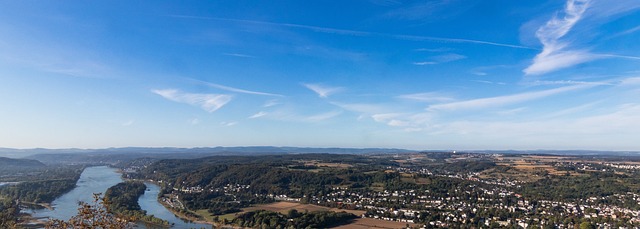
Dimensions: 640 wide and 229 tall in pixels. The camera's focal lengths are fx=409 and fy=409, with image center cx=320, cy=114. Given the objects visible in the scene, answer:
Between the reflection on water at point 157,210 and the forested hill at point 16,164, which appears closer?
the reflection on water at point 157,210

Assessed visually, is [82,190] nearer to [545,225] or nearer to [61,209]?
[61,209]

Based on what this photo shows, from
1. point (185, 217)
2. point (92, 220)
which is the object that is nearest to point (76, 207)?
point (185, 217)

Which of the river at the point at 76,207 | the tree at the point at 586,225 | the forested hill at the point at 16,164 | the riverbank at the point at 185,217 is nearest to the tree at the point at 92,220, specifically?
the riverbank at the point at 185,217

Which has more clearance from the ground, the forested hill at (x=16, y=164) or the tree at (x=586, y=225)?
the forested hill at (x=16, y=164)

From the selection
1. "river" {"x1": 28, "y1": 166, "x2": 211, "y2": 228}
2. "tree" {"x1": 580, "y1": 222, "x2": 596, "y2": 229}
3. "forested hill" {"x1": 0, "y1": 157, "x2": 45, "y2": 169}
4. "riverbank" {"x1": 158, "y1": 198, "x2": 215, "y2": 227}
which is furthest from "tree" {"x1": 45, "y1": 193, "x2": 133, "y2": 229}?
"forested hill" {"x1": 0, "y1": 157, "x2": 45, "y2": 169}

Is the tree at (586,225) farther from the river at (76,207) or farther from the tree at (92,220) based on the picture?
the tree at (92,220)

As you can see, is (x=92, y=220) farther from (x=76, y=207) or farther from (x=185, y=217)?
(x=76, y=207)

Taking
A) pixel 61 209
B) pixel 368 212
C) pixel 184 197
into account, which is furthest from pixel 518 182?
pixel 61 209

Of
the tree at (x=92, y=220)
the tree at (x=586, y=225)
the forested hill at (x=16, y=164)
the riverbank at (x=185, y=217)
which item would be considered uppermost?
the tree at (x=92, y=220)
